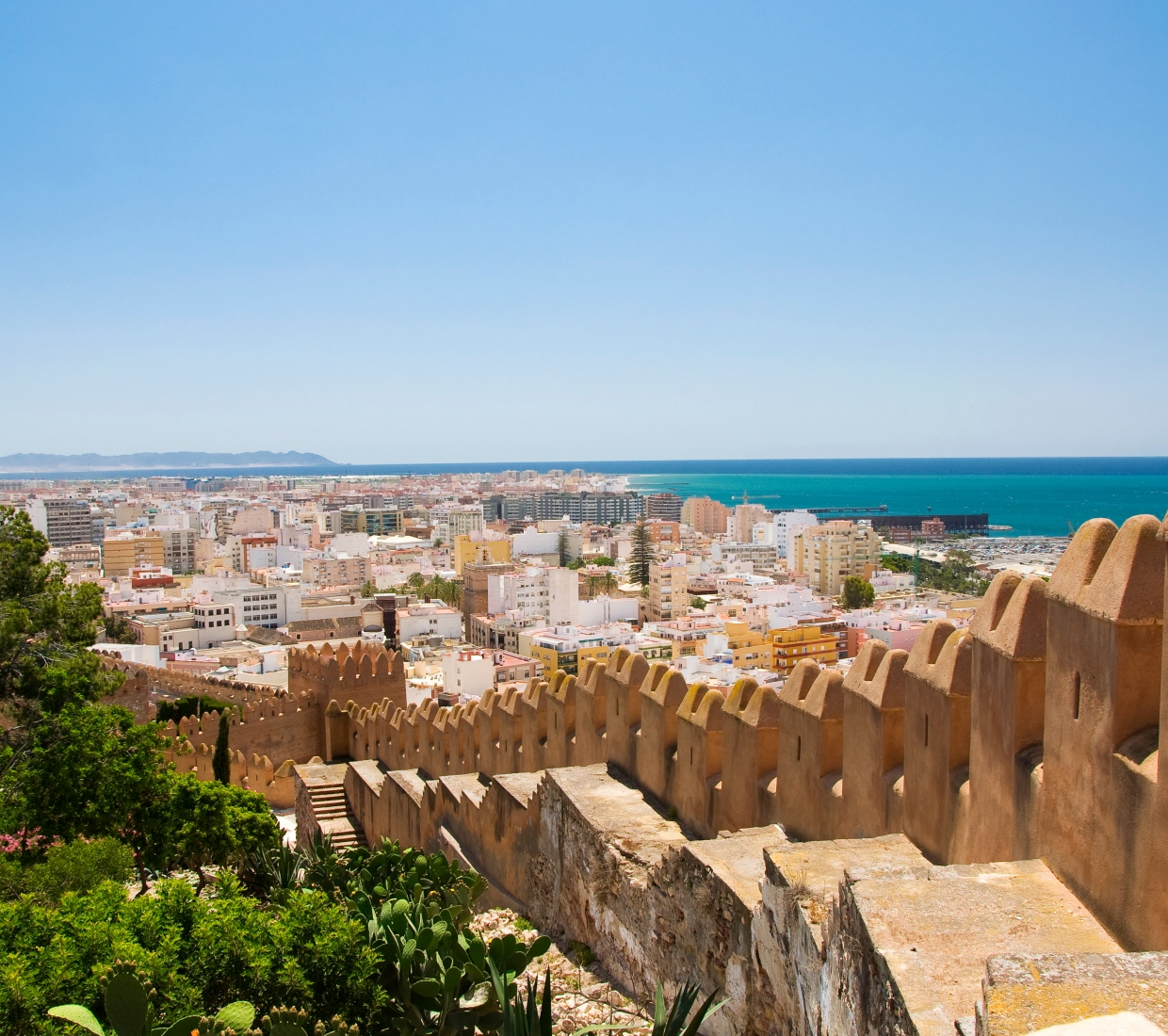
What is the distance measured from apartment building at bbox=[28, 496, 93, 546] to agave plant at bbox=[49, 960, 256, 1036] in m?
144

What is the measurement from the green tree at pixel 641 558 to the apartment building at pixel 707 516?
56113 mm

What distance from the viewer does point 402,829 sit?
452 inches

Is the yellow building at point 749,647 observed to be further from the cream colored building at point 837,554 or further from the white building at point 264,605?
the cream colored building at point 837,554

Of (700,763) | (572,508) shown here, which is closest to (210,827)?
(700,763)

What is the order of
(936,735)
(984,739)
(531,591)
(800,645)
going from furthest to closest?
(531,591), (800,645), (936,735), (984,739)

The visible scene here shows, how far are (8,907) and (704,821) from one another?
422 centimetres

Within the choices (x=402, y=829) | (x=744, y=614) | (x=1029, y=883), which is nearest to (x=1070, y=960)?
(x=1029, y=883)

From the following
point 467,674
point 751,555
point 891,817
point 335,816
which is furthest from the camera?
point 751,555

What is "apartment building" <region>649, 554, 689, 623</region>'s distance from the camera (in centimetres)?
7362

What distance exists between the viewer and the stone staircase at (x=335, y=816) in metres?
13.5

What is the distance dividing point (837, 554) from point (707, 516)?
6101 centimetres

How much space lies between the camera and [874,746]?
4598 millimetres

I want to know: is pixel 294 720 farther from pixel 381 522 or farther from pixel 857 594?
pixel 381 522

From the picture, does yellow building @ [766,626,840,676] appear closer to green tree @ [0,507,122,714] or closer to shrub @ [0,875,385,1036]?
green tree @ [0,507,122,714]
